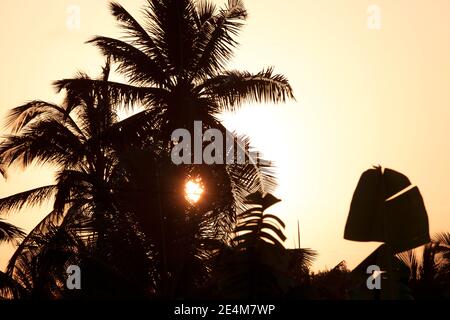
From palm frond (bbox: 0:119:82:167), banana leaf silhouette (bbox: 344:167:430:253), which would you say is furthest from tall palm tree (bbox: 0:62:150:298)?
banana leaf silhouette (bbox: 344:167:430:253)

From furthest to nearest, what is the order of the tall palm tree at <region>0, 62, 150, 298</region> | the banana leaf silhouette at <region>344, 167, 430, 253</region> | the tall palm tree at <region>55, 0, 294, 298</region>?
the tall palm tree at <region>55, 0, 294, 298</region>
the tall palm tree at <region>0, 62, 150, 298</region>
the banana leaf silhouette at <region>344, 167, 430, 253</region>

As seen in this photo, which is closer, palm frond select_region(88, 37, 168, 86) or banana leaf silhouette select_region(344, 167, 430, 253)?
banana leaf silhouette select_region(344, 167, 430, 253)

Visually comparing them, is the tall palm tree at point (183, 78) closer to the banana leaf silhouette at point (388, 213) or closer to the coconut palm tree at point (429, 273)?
the coconut palm tree at point (429, 273)

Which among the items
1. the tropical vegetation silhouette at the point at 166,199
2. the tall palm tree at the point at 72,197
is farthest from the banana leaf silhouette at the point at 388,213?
the tall palm tree at the point at 72,197

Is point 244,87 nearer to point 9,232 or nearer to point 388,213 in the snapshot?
point 9,232

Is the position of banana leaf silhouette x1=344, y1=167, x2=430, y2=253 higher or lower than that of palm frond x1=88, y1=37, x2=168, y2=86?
lower

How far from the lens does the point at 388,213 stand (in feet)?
19.1

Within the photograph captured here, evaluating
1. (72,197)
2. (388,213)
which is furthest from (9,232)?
(388,213)

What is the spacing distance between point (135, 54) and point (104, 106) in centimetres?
445

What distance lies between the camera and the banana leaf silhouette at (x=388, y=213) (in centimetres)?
577

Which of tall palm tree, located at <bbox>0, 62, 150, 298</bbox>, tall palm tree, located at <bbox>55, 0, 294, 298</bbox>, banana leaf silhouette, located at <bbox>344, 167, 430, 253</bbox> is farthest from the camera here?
tall palm tree, located at <bbox>55, 0, 294, 298</bbox>

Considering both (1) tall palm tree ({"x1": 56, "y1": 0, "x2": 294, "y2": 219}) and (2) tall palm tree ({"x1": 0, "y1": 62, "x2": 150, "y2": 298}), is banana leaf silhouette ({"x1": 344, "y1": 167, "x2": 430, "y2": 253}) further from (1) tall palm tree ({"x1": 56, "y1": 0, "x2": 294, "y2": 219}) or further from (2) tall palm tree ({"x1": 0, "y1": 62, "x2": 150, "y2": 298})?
(1) tall palm tree ({"x1": 56, "y1": 0, "x2": 294, "y2": 219})

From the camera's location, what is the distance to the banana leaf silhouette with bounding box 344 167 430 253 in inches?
227
